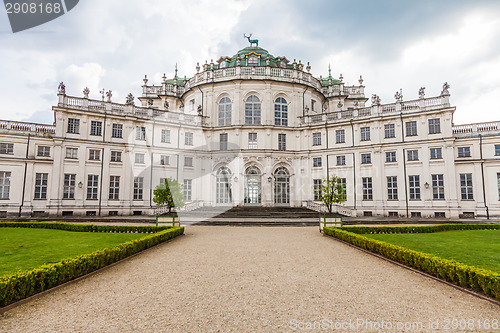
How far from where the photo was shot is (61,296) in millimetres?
6879

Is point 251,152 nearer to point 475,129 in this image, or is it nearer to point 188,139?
point 188,139

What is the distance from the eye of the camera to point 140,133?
33469mm

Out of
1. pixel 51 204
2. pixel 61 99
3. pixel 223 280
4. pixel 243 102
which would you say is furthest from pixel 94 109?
Result: pixel 223 280

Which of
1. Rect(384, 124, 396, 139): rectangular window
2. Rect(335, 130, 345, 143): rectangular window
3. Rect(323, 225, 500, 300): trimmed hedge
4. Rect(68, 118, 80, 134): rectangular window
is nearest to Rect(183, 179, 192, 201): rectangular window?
Rect(68, 118, 80, 134): rectangular window

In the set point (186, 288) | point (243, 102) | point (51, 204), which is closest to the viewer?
point (186, 288)

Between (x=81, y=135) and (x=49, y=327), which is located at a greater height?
(x=81, y=135)

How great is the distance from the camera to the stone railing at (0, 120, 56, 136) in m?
29.1

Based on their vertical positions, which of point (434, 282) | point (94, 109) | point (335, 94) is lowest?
point (434, 282)

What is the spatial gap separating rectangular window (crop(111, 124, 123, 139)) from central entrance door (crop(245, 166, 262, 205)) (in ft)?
51.6

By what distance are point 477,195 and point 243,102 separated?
1117 inches

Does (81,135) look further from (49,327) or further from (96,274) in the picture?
(49,327)

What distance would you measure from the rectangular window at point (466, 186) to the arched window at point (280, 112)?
68.9 feet

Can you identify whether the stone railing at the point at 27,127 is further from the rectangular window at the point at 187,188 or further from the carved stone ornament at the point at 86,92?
the rectangular window at the point at 187,188

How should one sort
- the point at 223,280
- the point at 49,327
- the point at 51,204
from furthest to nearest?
the point at 51,204 < the point at 223,280 < the point at 49,327
